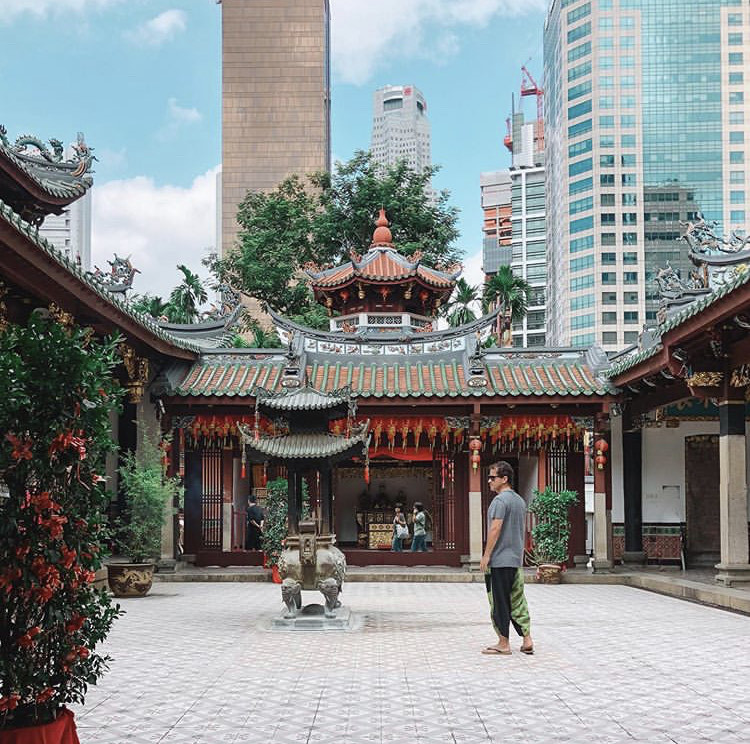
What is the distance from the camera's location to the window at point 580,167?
3172 inches

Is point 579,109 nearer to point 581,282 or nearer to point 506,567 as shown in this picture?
point 581,282

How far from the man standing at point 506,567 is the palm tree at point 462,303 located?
83.9ft

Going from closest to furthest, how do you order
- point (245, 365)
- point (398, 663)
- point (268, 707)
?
point (268, 707), point (398, 663), point (245, 365)

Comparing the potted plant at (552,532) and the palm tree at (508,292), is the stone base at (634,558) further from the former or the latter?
the palm tree at (508,292)

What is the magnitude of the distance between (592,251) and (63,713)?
7782 cm

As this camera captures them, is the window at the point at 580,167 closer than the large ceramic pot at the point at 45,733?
No

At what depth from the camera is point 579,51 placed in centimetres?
8281

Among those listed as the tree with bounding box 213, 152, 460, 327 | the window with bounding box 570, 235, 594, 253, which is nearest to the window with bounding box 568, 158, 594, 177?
the window with bounding box 570, 235, 594, 253

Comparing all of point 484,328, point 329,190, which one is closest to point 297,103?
point 329,190

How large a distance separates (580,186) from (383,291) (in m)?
61.4

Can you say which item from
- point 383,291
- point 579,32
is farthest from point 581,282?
point 383,291

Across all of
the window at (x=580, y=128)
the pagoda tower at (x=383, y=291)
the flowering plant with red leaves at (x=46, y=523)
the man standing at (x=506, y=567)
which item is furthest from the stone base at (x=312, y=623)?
the window at (x=580, y=128)

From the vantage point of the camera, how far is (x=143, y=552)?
1459cm

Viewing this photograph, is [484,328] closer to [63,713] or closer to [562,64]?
[63,713]
